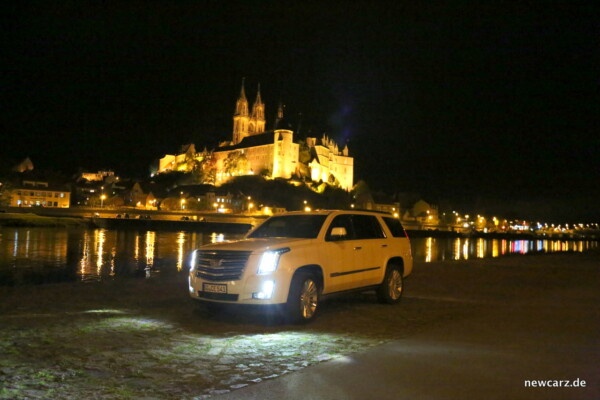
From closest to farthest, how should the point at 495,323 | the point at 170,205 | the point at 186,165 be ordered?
the point at 495,323
the point at 170,205
the point at 186,165

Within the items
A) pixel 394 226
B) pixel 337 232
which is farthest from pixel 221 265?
pixel 394 226

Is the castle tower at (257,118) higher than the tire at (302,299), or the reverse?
the castle tower at (257,118)

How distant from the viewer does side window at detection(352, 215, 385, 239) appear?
416 inches

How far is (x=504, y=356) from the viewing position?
641 cm

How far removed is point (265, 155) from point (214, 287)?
14391 centimetres

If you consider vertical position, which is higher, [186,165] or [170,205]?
[186,165]

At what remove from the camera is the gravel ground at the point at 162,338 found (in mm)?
5293

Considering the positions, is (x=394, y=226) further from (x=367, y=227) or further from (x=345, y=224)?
(x=345, y=224)

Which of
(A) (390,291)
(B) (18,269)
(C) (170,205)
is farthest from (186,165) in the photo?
(A) (390,291)

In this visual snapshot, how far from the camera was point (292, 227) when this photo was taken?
1011 cm

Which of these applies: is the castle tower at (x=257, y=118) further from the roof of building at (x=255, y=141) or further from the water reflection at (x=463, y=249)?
the water reflection at (x=463, y=249)

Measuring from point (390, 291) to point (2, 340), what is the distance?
744 centimetres

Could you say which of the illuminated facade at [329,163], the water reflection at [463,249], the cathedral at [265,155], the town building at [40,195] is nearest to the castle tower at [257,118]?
the cathedral at [265,155]

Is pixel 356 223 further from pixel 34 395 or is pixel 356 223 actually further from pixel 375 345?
pixel 34 395
